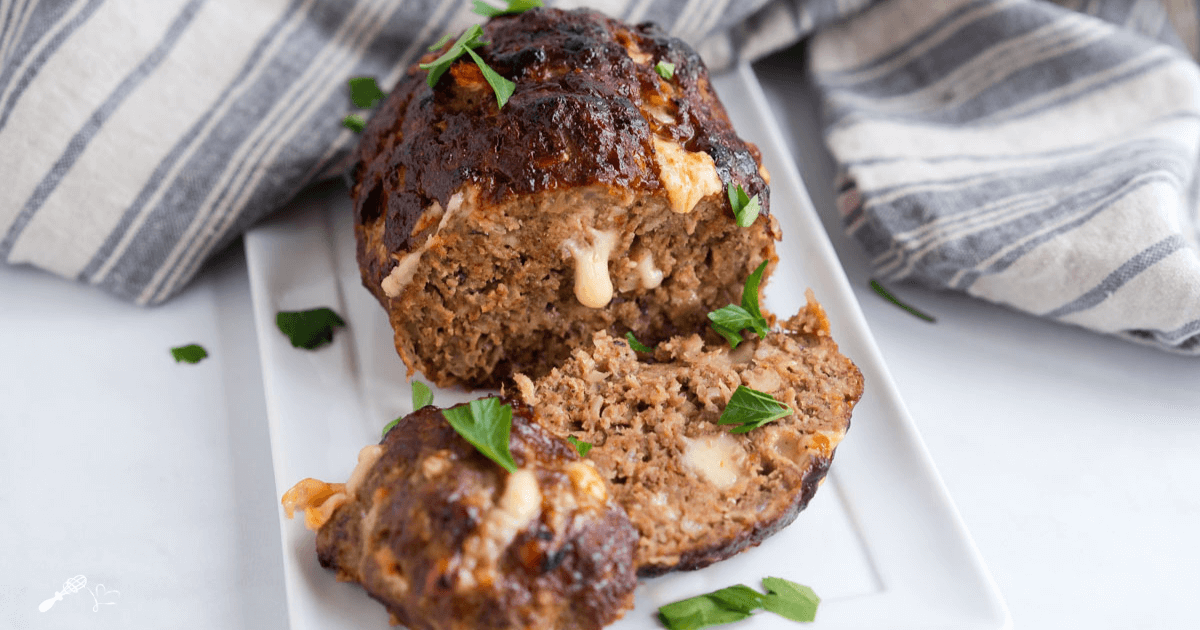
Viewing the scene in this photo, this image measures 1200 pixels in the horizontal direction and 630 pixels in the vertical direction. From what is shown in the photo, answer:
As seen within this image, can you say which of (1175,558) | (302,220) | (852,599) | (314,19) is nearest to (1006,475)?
(1175,558)

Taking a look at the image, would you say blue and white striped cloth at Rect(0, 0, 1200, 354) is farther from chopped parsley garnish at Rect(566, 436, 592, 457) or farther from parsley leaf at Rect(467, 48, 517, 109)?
chopped parsley garnish at Rect(566, 436, 592, 457)

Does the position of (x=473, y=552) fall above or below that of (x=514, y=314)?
below

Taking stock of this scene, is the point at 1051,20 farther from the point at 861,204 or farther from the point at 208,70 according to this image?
the point at 208,70

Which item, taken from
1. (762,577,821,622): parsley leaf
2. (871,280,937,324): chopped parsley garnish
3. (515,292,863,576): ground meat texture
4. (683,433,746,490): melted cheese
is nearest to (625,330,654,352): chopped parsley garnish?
(515,292,863,576): ground meat texture

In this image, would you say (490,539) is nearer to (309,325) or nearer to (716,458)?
(716,458)

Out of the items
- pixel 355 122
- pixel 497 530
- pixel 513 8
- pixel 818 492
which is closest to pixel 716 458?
pixel 818 492
